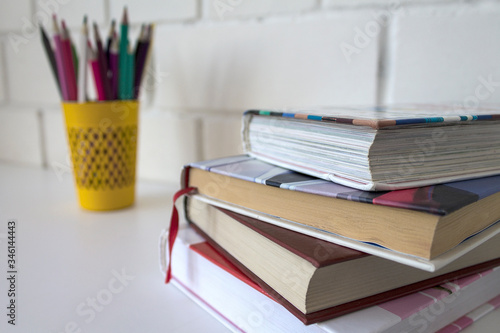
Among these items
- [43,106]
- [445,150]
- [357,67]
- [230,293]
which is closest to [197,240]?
[230,293]

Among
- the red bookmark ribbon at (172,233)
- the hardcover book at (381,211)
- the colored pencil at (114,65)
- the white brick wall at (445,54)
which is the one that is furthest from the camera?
the colored pencil at (114,65)

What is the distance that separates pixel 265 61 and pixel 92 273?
0.42 metres

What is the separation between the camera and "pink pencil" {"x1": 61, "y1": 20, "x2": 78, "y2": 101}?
63cm

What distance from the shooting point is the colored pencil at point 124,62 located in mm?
617

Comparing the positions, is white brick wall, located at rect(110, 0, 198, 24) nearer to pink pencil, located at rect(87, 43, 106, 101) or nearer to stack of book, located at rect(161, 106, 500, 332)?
pink pencil, located at rect(87, 43, 106, 101)

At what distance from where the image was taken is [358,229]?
30cm

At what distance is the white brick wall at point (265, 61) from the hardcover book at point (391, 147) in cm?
21

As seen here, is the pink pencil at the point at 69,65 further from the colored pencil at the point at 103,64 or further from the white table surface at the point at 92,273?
the white table surface at the point at 92,273

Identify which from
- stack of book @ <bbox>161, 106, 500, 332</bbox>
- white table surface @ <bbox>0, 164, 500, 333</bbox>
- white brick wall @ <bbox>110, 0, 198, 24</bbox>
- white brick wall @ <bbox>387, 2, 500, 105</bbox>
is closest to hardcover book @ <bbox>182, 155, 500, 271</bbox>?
stack of book @ <bbox>161, 106, 500, 332</bbox>

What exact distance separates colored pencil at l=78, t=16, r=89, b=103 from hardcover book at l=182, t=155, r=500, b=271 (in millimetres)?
333

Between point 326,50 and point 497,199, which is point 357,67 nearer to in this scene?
point 326,50

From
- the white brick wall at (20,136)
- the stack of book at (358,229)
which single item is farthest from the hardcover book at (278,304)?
the white brick wall at (20,136)

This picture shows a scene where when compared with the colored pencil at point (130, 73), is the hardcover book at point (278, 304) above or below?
below

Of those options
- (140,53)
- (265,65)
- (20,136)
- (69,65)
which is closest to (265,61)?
(265,65)
